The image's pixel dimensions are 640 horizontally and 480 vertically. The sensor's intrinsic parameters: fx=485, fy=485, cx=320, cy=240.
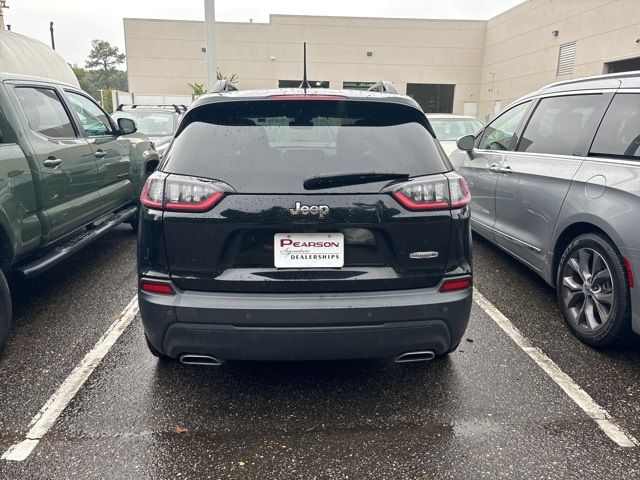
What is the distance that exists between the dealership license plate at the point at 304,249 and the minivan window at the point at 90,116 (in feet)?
11.5

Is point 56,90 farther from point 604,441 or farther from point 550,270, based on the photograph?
point 604,441

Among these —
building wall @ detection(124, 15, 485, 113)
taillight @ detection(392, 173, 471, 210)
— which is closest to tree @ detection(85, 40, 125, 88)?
building wall @ detection(124, 15, 485, 113)

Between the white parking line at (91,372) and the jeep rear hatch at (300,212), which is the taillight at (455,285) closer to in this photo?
the jeep rear hatch at (300,212)

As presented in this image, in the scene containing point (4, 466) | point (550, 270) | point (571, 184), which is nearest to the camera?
point (4, 466)

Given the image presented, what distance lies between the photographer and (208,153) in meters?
2.42

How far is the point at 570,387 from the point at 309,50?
100ft

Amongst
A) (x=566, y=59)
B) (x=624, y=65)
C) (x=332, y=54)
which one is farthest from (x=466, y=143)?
(x=332, y=54)

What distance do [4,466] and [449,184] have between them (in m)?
2.50

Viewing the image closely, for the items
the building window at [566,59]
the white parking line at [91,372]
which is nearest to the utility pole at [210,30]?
the white parking line at [91,372]

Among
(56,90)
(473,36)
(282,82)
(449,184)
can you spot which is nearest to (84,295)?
(56,90)

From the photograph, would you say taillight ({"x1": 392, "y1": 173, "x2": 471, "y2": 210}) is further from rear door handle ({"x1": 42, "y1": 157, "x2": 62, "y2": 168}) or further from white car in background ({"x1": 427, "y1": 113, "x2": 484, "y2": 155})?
white car in background ({"x1": 427, "y1": 113, "x2": 484, "y2": 155})

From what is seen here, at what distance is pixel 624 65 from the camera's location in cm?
1961

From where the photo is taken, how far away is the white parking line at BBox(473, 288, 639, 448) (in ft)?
8.15

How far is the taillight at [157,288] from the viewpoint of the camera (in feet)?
7.77
